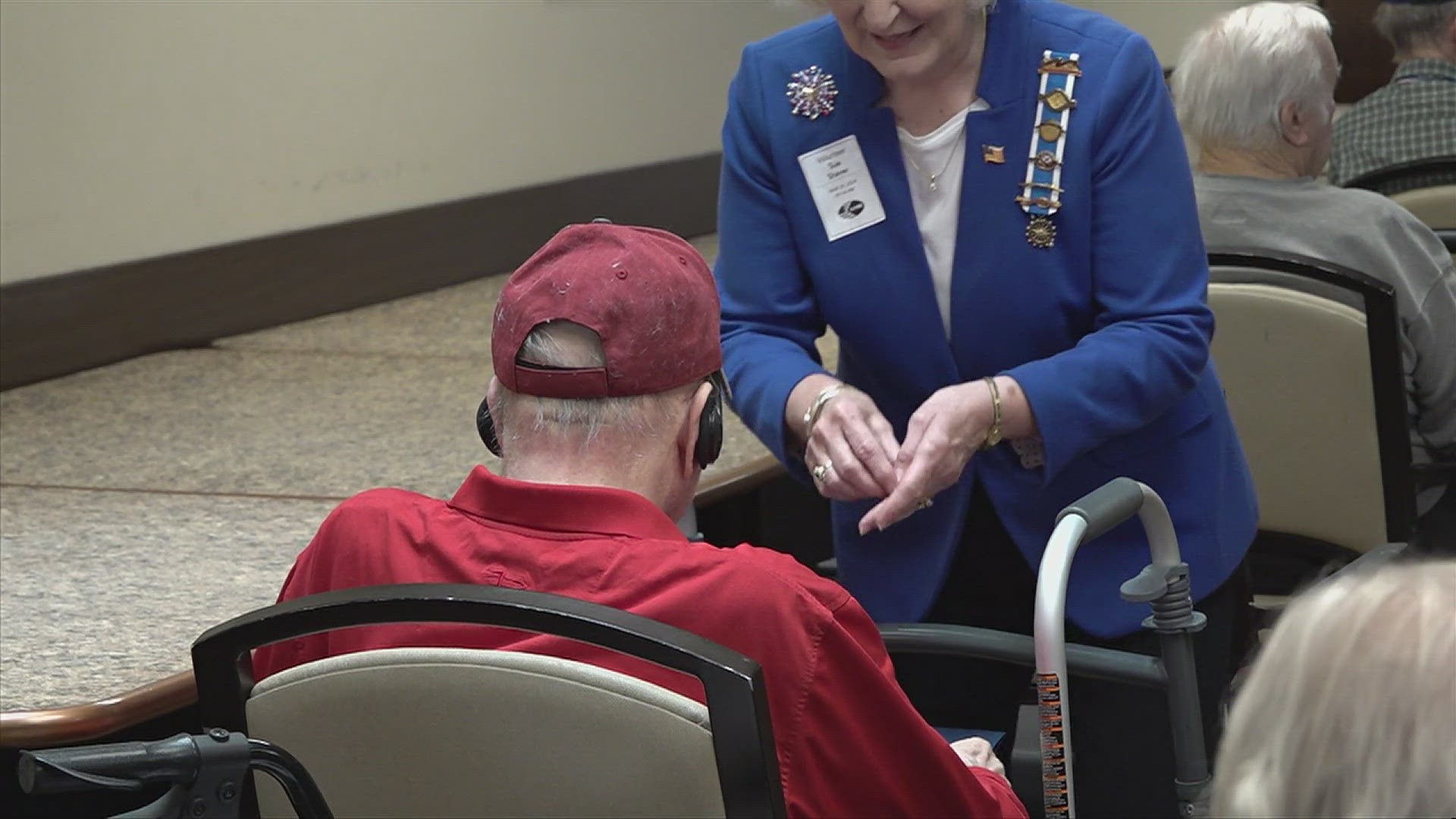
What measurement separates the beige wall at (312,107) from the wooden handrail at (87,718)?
156 centimetres

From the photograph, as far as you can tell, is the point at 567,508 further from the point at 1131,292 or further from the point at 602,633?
the point at 1131,292

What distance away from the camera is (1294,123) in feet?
9.01

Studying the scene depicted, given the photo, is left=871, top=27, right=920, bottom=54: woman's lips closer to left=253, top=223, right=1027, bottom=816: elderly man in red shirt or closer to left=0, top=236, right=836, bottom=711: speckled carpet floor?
left=253, top=223, right=1027, bottom=816: elderly man in red shirt

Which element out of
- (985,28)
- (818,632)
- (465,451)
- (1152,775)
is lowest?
(1152,775)

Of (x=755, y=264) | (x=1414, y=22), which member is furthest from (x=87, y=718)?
(x=1414, y=22)

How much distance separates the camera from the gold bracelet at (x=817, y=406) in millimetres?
1884

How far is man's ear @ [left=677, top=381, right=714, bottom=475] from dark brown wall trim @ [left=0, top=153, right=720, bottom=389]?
6.92 feet

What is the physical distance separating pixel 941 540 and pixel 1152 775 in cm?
35

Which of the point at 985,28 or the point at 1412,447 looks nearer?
the point at 985,28

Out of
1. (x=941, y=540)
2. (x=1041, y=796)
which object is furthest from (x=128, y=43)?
(x=1041, y=796)

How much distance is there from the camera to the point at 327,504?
8.57 ft

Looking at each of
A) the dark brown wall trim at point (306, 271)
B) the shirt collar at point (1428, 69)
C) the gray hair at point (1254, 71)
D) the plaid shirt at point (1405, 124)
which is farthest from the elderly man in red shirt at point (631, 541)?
the shirt collar at point (1428, 69)

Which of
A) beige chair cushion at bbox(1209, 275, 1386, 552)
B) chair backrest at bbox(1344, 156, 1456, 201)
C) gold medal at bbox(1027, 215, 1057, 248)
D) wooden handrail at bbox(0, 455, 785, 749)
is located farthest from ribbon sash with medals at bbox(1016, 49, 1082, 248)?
chair backrest at bbox(1344, 156, 1456, 201)

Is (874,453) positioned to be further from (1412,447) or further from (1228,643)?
(1412,447)
